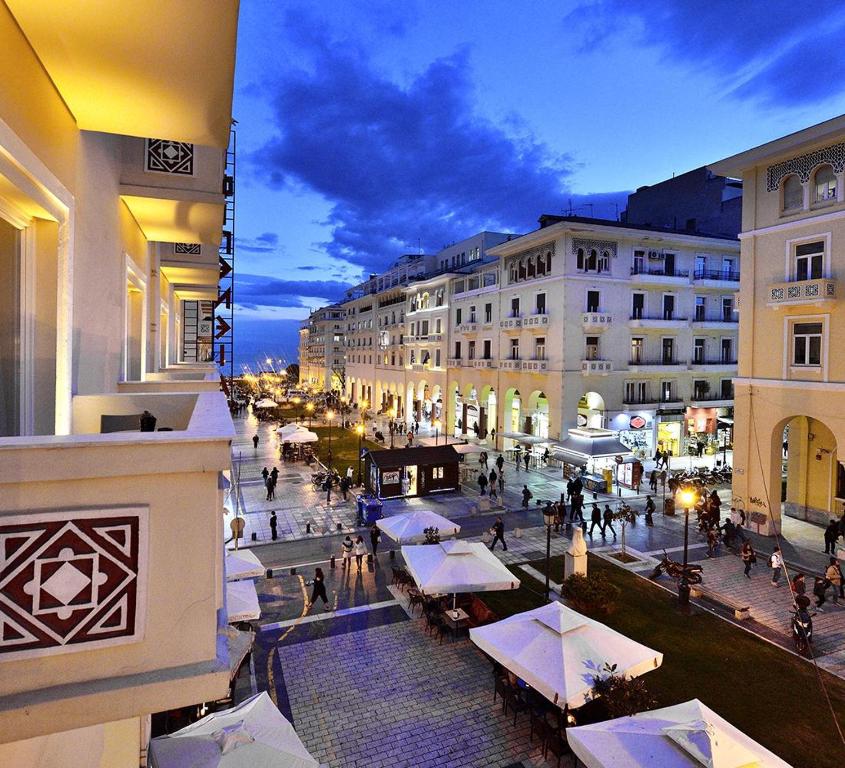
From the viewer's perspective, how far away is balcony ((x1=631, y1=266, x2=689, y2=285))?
1331 inches

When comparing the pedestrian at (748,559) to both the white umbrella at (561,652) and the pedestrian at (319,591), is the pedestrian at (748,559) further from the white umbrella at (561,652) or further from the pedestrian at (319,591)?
the pedestrian at (319,591)

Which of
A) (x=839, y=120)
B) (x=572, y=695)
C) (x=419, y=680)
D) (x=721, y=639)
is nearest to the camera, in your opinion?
(x=572, y=695)

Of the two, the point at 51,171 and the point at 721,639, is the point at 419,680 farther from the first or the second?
the point at 51,171

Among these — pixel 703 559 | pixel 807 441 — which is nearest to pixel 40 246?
pixel 703 559

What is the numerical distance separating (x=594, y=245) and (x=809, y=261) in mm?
15237

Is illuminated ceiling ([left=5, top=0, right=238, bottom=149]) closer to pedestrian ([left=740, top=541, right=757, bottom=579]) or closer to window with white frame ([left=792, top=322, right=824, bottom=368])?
pedestrian ([left=740, top=541, right=757, bottom=579])

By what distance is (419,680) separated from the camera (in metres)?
11.2

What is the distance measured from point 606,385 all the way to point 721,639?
22710 millimetres

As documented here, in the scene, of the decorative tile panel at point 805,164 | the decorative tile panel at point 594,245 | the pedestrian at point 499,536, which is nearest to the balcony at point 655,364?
the decorative tile panel at point 594,245

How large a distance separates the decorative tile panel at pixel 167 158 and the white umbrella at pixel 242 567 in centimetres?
958

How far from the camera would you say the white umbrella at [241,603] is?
11250 mm

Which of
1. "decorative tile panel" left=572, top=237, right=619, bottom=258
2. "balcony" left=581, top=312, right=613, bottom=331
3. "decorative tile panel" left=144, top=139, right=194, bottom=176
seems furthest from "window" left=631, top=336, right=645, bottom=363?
"decorative tile panel" left=144, top=139, right=194, bottom=176

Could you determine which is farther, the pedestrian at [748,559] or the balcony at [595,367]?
the balcony at [595,367]

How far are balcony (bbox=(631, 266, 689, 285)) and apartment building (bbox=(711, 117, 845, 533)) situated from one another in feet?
39.7
